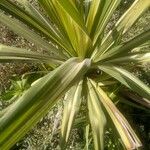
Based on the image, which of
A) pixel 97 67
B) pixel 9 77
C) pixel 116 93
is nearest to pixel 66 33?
pixel 97 67

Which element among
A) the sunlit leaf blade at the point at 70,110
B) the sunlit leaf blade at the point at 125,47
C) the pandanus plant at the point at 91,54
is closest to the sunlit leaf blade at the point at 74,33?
the pandanus plant at the point at 91,54

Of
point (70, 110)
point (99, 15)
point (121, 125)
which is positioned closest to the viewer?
point (121, 125)

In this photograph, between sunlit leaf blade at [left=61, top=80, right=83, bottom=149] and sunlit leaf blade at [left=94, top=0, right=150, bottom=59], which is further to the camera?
sunlit leaf blade at [left=94, top=0, right=150, bottom=59]

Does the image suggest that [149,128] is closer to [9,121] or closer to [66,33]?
[66,33]

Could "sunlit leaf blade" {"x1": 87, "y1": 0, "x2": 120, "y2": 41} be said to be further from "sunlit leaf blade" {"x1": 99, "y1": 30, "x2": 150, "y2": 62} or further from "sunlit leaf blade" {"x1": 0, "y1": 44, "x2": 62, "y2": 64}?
"sunlit leaf blade" {"x1": 0, "y1": 44, "x2": 62, "y2": 64}

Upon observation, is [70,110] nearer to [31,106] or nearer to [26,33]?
[26,33]

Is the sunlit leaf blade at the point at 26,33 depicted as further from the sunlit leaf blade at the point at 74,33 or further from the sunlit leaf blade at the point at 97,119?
the sunlit leaf blade at the point at 97,119

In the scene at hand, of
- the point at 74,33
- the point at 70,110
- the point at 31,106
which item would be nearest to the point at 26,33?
the point at 74,33

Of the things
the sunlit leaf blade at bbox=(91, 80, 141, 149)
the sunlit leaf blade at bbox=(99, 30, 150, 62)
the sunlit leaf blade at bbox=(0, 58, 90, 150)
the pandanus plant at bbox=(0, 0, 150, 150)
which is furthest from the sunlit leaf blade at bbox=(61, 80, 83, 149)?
the sunlit leaf blade at bbox=(0, 58, 90, 150)
